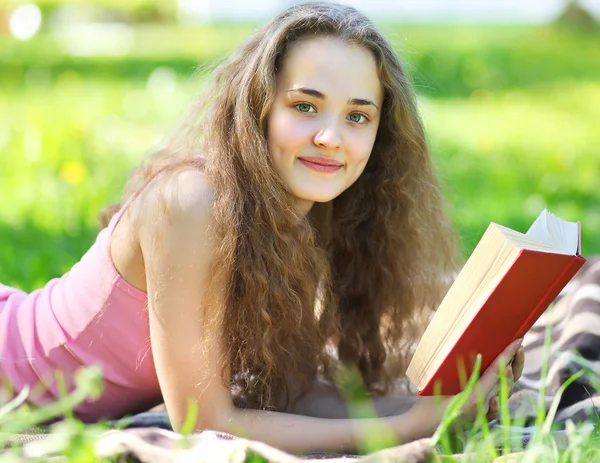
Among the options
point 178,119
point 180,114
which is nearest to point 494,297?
point 178,119

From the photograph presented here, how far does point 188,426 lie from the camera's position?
1969 millimetres

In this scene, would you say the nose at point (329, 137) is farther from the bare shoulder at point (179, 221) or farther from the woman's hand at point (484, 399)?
the woman's hand at point (484, 399)

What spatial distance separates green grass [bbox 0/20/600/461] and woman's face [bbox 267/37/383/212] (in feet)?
1.17

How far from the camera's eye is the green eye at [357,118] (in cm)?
258

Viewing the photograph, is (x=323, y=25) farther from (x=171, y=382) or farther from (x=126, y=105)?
(x=126, y=105)

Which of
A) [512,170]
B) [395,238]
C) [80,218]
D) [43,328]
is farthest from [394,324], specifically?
[512,170]

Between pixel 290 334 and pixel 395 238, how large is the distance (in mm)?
449

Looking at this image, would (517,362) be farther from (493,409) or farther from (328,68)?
(328,68)

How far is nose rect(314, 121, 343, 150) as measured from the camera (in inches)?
96.9

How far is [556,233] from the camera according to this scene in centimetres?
240

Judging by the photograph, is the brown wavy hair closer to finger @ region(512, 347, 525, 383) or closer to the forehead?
the forehead

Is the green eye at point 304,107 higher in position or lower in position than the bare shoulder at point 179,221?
higher

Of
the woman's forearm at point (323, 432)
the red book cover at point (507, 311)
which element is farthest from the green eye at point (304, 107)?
the woman's forearm at point (323, 432)

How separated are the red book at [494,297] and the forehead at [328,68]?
0.52 m
